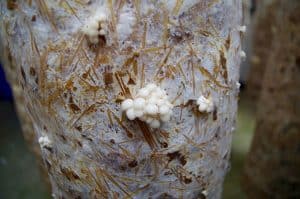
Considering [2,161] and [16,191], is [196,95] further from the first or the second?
[2,161]

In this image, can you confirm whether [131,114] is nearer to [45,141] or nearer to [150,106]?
[150,106]

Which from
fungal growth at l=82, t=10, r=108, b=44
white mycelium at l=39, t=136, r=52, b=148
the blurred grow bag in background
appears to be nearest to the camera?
fungal growth at l=82, t=10, r=108, b=44

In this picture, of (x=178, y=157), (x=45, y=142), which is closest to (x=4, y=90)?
(x=45, y=142)

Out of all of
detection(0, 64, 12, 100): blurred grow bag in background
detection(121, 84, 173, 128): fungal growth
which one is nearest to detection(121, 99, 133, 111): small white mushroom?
detection(121, 84, 173, 128): fungal growth

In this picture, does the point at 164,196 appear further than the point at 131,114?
Yes

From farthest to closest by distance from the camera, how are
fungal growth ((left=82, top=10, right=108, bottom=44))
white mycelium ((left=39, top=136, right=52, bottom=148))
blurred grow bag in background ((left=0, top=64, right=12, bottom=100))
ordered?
blurred grow bag in background ((left=0, top=64, right=12, bottom=100))
white mycelium ((left=39, top=136, right=52, bottom=148))
fungal growth ((left=82, top=10, right=108, bottom=44))

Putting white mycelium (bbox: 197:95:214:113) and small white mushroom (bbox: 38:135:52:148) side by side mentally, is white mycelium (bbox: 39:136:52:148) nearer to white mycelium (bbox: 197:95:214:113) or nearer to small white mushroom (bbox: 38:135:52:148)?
small white mushroom (bbox: 38:135:52:148)
